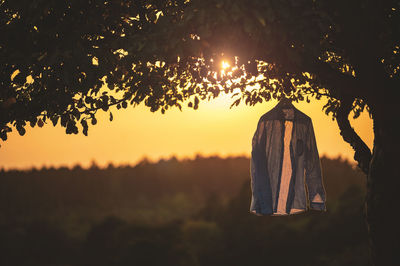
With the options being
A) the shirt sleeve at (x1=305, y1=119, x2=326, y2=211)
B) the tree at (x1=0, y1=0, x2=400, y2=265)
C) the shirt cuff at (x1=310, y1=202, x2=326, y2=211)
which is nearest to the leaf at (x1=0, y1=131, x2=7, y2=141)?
the tree at (x1=0, y1=0, x2=400, y2=265)

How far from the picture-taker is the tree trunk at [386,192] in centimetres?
739

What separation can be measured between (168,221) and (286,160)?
96067 mm

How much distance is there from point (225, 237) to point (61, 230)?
148 feet

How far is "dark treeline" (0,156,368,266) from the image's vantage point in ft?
143

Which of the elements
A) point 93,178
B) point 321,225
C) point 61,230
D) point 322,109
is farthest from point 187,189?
point 322,109

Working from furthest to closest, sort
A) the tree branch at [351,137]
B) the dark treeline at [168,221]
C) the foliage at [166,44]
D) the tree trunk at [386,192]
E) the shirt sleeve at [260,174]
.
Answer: the dark treeline at [168,221]
the tree branch at [351,137]
the shirt sleeve at [260,174]
the tree trunk at [386,192]
the foliage at [166,44]

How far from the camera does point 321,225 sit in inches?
2074

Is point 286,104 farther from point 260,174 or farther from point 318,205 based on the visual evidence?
point 318,205

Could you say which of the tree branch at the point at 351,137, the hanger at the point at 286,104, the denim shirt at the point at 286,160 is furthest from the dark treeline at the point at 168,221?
the hanger at the point at 286,104

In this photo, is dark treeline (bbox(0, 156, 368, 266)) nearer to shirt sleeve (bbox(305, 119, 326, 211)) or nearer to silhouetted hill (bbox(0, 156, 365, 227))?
silhouetted hill (bbox(0, 156, 365, 227))

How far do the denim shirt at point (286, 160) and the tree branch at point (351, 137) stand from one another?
916 mm

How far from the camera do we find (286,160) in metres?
8.56

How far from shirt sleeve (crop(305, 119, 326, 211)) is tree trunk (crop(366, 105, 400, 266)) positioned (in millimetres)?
983

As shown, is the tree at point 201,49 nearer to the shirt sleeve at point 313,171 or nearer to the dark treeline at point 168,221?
the shirt sleeve at point 313,171
